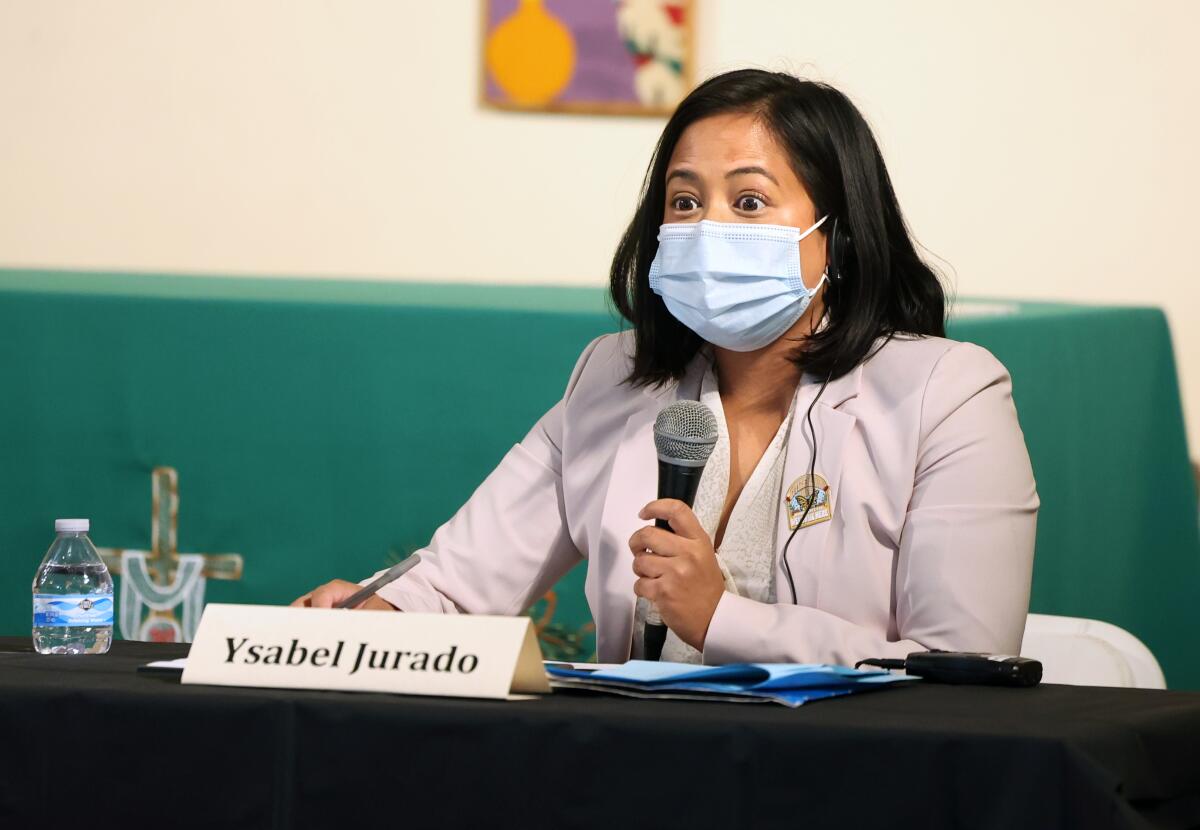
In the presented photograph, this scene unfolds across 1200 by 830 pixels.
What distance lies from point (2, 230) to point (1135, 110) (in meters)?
2.97

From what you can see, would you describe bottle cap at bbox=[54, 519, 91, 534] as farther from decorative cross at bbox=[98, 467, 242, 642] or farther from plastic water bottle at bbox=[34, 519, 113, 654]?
decorative cross at bbox=[98, 467, 242, 642]

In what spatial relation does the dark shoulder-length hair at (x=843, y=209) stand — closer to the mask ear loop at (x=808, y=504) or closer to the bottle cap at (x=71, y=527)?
the mask ear loop at (x=808, y=504)

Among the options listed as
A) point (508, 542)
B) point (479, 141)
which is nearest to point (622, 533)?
point (508, 542)

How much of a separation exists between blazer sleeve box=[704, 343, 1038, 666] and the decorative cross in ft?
6.35

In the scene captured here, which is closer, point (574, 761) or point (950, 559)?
point (574, 761)

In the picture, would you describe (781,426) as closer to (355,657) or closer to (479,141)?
(355,657)

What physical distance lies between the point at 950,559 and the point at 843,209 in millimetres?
551

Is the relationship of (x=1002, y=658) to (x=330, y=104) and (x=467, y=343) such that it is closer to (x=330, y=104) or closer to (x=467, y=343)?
(x=467, y=343)

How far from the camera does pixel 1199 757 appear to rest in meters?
1.04

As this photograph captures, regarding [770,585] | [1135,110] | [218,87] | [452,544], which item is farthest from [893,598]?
[218,87]

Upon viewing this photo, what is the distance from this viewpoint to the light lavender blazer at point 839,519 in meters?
1.56

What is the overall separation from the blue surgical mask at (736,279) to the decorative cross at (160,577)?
169 centimetres

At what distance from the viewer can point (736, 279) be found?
1870 millimetres

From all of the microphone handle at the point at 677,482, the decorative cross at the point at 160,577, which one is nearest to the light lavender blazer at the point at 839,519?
the microphone handle at the point at 677,482
